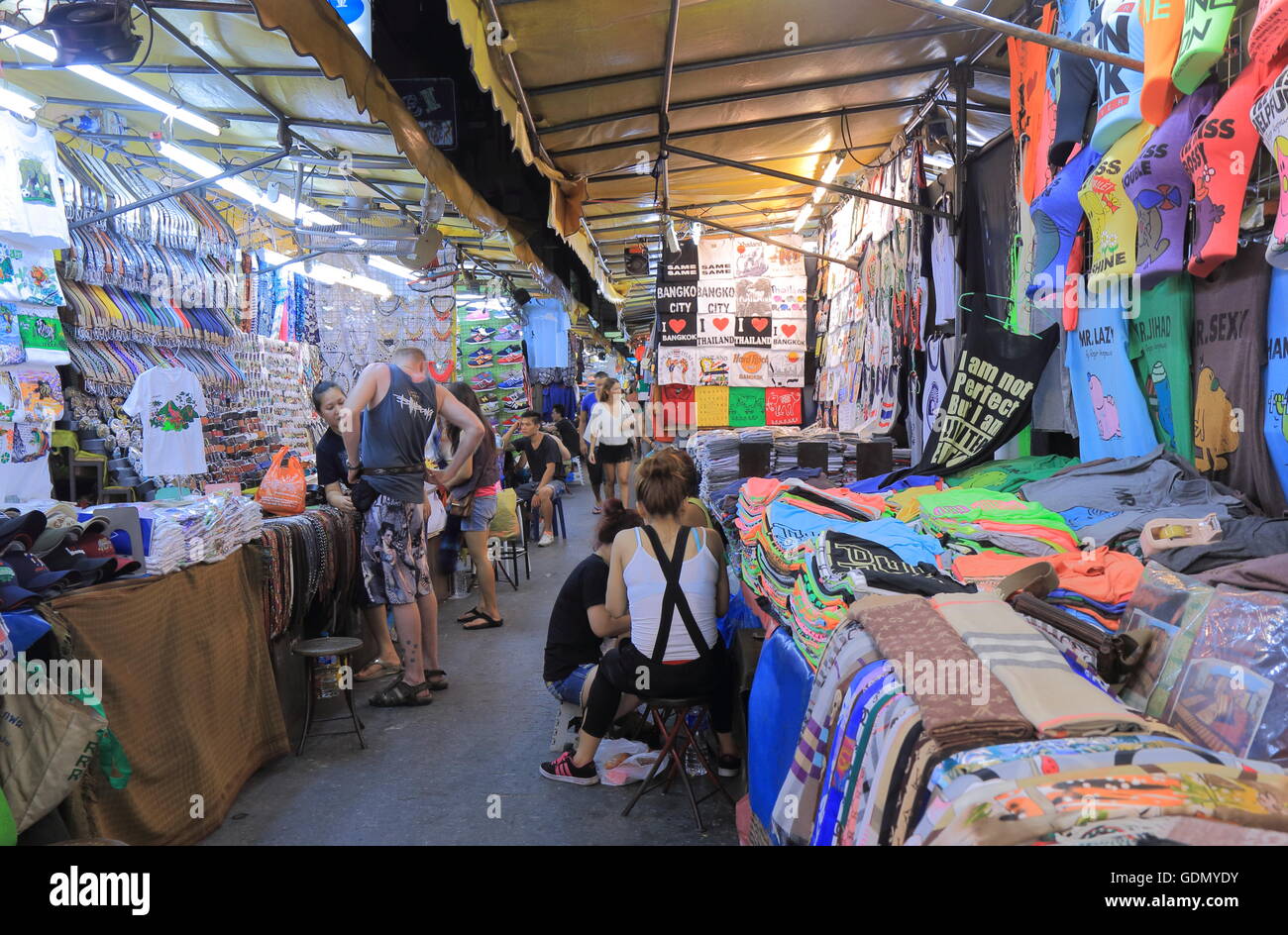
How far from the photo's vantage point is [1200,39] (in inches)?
99.5

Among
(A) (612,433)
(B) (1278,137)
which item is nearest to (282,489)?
(B) (1278,137)

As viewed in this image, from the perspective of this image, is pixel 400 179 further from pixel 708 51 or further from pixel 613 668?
pixel 613 668

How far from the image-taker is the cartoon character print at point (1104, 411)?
10.6ft

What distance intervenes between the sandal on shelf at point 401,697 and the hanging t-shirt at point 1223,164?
4.17 m

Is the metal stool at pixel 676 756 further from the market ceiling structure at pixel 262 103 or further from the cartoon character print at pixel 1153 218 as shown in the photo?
the market ceiling structure at pixel 262 103

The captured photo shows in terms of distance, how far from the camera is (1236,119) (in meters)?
2.47

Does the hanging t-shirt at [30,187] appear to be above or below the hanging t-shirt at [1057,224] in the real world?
above

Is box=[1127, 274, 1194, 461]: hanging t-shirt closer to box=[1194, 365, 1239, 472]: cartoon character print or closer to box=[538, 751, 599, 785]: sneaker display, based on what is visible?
box=[1194, 365, 1239, 472]: cartoon character print

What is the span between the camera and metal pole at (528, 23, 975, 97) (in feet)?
14.4

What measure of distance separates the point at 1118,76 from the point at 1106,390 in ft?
3.60

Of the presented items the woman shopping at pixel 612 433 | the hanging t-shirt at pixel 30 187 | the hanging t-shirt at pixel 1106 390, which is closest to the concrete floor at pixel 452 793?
the hanging t-shirt at pixel 1106 390
